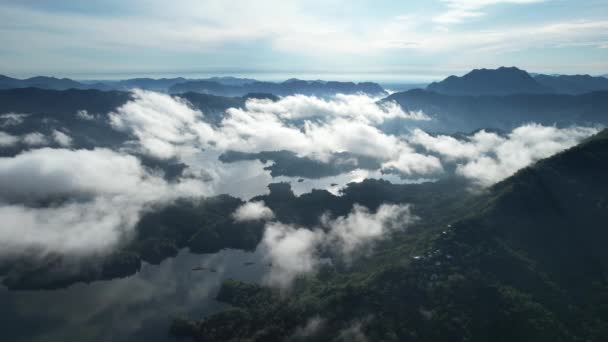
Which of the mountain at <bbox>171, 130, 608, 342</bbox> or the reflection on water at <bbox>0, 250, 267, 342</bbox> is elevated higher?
the mountain at <bbox>171, 130, 608, 342</bbox>

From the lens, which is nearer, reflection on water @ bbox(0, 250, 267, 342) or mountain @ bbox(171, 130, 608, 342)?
mountain @ bbox(171, 130, 608, 342)

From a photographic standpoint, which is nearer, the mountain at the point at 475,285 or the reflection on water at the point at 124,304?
the mountain at the point at 475,285

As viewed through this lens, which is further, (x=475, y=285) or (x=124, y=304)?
(x=124, y=304)

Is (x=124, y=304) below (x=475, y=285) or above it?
below

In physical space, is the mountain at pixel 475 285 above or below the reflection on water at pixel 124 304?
above
